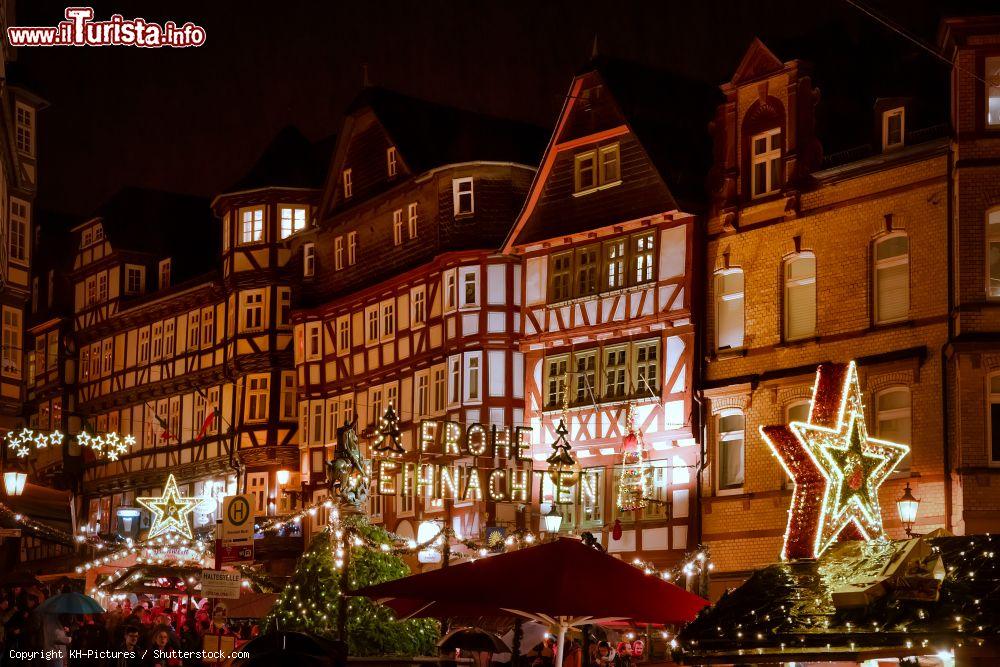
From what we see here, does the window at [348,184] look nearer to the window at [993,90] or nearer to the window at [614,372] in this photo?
the window at [614,372]

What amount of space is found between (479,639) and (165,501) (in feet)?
48.8

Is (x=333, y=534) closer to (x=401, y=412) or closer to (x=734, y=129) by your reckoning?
(x=734, y=129)

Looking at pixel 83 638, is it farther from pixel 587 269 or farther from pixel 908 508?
pixel 587 269

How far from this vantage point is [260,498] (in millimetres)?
56656

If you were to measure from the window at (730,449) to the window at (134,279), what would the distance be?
3637 cm

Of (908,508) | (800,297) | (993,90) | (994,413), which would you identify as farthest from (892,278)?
(908,508)

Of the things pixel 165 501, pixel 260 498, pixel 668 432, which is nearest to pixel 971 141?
pixel 668 432

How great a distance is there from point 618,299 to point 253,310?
73.2 ft

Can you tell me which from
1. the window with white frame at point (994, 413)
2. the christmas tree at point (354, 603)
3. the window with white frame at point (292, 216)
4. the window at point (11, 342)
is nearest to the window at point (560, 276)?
the window with white frame at point (994, 413)

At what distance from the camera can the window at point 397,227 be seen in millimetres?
49294

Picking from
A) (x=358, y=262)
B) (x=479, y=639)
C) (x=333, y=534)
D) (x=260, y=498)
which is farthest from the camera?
(x=260, y=498)

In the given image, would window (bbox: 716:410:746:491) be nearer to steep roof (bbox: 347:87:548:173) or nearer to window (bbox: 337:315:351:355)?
steep roof (bbox: 347:87:548:173)

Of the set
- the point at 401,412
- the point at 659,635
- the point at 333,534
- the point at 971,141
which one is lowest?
the point at 659,635

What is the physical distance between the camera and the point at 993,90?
3206 centimetres
